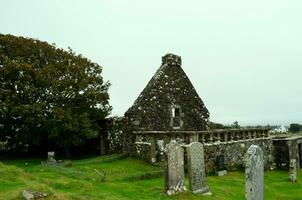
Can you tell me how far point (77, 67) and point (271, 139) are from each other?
48.1ft

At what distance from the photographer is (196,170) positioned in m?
19.8

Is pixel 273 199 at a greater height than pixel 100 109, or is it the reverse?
pixel 100 109

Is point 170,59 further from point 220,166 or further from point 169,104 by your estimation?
point 220,166

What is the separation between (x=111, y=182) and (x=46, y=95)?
10537mm

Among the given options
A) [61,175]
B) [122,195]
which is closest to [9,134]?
[61,175]

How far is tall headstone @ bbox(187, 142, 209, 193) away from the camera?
19.5m

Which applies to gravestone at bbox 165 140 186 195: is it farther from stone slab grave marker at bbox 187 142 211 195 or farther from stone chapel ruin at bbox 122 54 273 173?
stone chapel ruin at bbox 122 54 273 173

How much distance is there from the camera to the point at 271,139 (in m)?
33.6

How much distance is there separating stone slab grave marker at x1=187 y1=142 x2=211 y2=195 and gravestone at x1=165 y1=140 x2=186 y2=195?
492 mm

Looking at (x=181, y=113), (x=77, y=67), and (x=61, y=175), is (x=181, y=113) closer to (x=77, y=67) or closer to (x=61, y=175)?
(x=77, y=67)

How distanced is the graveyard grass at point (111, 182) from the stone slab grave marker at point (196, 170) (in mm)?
504

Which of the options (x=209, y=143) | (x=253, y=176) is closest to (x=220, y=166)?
(x=209, y=143)

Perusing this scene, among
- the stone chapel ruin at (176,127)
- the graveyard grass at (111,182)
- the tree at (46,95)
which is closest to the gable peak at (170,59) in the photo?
the stone chapel ruin at (176,127)

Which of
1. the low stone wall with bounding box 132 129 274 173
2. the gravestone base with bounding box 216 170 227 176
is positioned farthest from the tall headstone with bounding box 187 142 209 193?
the gravestone base with bounding box 216 170 227 176
